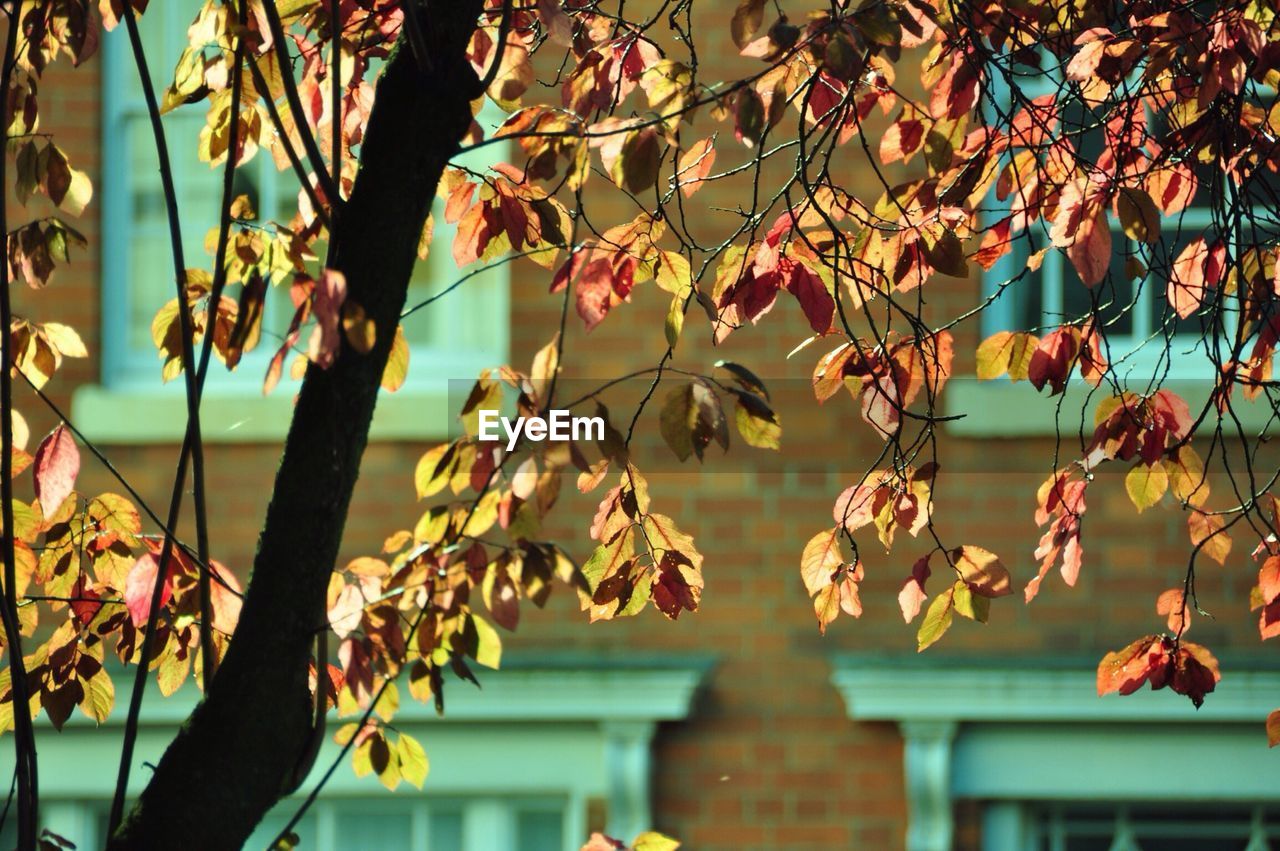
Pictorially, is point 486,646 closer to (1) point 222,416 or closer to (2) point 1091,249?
(2) point 1091,249

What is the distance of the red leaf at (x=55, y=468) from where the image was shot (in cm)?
239

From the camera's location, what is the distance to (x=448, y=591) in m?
1.92

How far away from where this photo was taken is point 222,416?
5090 mm

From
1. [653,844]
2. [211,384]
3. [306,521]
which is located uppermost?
[211,384]

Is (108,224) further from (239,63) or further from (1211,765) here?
(1211,765)

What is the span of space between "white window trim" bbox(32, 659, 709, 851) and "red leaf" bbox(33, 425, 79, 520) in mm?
2619

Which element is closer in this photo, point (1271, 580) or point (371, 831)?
point (1271, 580)

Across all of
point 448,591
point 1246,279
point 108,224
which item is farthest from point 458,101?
point 108,224

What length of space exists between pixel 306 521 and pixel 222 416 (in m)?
3.23

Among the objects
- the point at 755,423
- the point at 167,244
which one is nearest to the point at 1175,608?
the point at 755,423

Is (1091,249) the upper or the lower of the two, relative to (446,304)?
lower

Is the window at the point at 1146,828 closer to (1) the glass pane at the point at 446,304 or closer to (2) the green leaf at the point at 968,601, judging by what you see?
(1) the glass pane at the point at 446,304

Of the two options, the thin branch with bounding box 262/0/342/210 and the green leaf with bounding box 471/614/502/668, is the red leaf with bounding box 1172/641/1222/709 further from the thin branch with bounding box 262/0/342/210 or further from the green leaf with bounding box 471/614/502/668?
the thin branch with bounding box 262/0/342/210

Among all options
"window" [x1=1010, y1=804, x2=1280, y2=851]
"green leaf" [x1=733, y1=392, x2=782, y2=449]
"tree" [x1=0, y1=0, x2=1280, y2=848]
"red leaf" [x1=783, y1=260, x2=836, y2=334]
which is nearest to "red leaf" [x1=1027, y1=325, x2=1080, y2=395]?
"tree" [x1=0, y1=0, x2=1280, y2=848]
